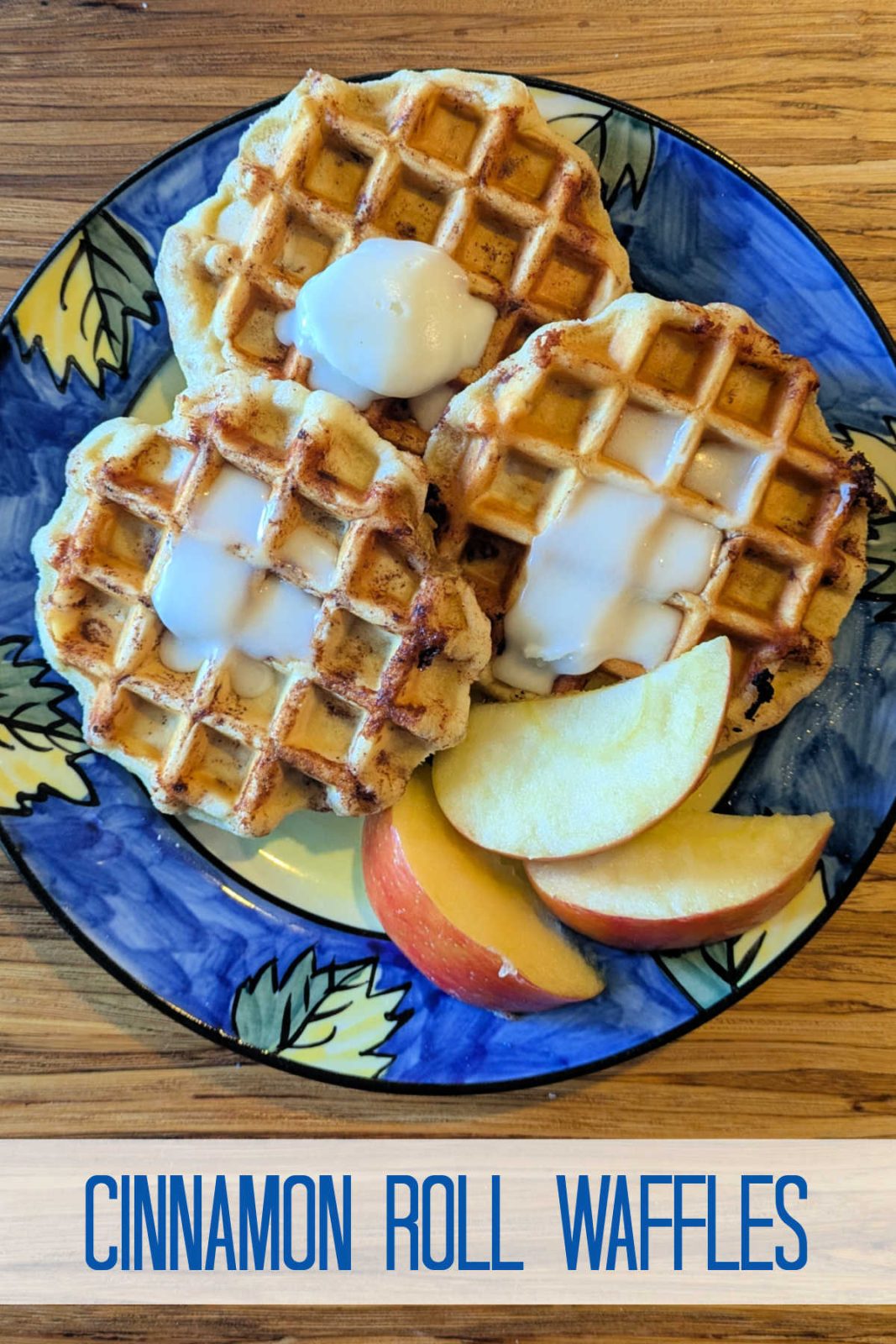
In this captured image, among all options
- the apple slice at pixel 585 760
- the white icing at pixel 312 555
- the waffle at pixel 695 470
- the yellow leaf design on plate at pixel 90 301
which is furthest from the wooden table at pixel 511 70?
the white icing at pixel 312 555

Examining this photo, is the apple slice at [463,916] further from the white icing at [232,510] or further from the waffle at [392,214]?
the waffle at [392,214]

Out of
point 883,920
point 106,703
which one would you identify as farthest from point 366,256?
point 883,920

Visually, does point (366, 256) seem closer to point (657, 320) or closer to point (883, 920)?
point (657, 320)

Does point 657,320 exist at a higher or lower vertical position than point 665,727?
higher

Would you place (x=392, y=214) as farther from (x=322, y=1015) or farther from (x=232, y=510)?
(x=322, y=1015)

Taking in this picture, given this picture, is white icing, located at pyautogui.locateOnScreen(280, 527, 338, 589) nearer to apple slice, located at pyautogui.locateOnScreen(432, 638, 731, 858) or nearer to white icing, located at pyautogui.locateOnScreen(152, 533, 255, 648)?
white icing, located at pyautogui.locateOnScreen(152, 533, 255, 648)

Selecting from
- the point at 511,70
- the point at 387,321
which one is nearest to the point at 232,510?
the point at 387,321
